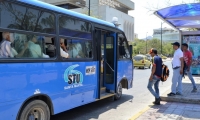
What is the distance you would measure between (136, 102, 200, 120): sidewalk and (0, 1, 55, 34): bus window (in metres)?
3.33

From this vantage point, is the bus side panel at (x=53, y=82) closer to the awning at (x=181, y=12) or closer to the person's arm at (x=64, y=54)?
the person's arm at (x=64, y=54)

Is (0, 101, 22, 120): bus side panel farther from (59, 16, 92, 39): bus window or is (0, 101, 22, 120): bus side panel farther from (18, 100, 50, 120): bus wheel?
(59, 16, 92, 39): bus window

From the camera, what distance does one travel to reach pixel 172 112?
22.5 feet

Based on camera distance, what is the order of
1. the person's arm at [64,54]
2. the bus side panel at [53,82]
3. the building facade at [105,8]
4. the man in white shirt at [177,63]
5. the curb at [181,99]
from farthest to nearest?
the building facade at [105,8] → the man in white shirt at [177,63] → the curb at [181,99] → the person's arm at [64,54] → the bus side panel at [53,82]

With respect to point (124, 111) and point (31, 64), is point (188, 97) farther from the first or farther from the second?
point (31, 64)

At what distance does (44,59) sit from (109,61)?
367cm

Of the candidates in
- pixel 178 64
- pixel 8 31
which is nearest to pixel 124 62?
pixel 178 64

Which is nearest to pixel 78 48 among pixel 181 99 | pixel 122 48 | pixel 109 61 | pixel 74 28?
pixel 74 28

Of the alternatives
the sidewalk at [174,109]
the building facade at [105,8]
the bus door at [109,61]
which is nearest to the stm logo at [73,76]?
the sidewalk at [174,109]

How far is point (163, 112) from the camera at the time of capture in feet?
22.6

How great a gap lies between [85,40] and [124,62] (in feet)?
9.00

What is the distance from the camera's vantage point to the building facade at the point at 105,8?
147ft

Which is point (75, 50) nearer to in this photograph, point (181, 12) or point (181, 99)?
point (181, 99)

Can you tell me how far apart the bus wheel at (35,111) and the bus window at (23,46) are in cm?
99
